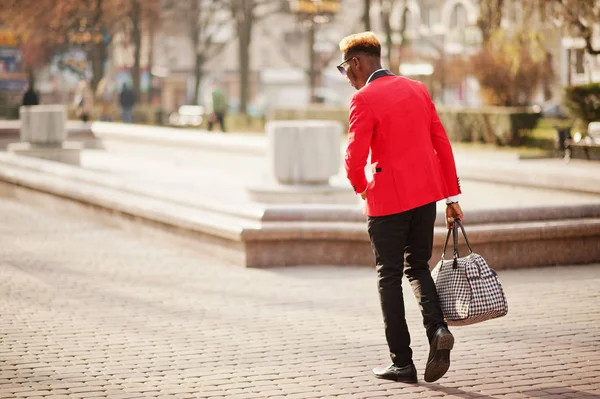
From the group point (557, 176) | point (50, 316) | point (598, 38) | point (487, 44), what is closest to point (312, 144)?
point (557, 176)

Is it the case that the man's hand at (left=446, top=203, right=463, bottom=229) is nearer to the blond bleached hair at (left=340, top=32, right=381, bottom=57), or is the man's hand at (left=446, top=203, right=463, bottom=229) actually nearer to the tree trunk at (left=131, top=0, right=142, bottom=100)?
the blond bleached hair at (left=340, top=32, right=381, bottom=57)

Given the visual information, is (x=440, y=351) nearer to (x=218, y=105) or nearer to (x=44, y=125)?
(x=44, y=125)

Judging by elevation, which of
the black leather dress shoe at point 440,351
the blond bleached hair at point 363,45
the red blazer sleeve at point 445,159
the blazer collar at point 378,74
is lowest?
the black leather dress shoe at point 440,351

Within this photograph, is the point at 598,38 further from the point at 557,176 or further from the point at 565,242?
the point at 565,242

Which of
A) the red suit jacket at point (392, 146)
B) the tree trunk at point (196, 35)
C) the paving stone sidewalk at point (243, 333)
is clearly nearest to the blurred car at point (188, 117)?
the tree trunk at point (196, 35)

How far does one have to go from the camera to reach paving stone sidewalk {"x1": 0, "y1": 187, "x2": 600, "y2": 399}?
249 inches

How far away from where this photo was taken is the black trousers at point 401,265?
621cm

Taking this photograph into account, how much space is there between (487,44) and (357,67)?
23.9 meters

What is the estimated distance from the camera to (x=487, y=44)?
2958 cm

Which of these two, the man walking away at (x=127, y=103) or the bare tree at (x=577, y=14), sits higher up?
the bare tree at (x=577, y=14)

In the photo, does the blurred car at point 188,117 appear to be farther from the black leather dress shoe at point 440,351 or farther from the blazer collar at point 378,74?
the black leather dress shoe at point 440,351

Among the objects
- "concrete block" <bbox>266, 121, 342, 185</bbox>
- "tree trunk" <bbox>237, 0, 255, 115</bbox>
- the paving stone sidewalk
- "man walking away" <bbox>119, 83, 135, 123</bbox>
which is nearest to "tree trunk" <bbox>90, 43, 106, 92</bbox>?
"tree trunk" <bbox>237, 0, 255, 115</bbox>

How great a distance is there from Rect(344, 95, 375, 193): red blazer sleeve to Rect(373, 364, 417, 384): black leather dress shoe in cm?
101

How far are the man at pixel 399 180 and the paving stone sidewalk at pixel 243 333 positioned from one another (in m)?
0.30
